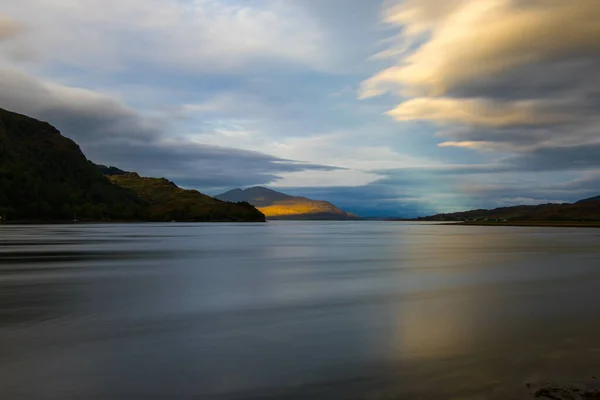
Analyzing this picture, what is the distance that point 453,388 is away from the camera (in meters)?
11.4

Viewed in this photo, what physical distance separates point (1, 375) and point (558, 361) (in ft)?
49.5

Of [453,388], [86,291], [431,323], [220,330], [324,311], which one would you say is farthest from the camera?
[86,291]

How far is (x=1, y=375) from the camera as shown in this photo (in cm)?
1209

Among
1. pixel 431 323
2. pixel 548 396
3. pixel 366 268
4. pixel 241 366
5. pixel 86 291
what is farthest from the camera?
pixel 366 268

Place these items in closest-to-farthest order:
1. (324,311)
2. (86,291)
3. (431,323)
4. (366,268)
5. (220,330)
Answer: (220,330)
(431,323)
(324,311)
(86,291)
(366,268)

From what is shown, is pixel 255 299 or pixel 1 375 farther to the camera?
pixel 255 299

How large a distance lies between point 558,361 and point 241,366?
29.7 ft

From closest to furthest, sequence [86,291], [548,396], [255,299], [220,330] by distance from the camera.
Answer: [548,396] → [220,330] → [255,299] → [86,291]

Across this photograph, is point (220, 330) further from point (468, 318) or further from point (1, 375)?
point (468, 318)

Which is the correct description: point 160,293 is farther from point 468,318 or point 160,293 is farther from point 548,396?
point 548,396

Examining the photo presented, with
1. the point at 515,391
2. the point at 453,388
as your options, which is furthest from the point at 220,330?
the point at 515,391

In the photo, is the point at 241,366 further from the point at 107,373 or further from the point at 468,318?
the point at 468,318

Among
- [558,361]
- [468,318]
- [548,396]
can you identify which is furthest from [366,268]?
[548,396]

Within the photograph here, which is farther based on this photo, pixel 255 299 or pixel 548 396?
pixel 255 299
